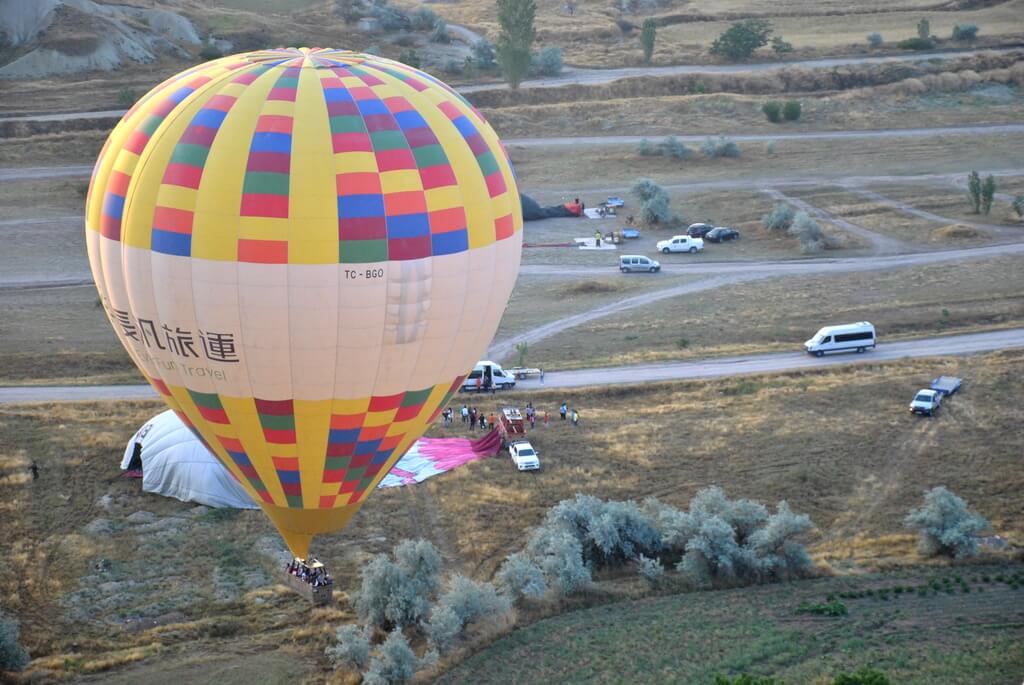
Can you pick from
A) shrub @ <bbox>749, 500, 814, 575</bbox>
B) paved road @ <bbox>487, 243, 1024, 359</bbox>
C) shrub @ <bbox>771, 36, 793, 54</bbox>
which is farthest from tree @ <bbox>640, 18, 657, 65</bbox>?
shrub @ <bbox>749, 500, 814, 575</bbox>

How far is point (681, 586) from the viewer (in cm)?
3169

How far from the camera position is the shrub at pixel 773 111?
81.1 m

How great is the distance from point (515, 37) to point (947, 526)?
192 ft

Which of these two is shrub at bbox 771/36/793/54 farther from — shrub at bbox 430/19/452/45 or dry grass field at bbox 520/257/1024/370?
dry grass field at bbox 520/257/1024/370

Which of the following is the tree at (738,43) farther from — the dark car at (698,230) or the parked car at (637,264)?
the parked car at (637,264)

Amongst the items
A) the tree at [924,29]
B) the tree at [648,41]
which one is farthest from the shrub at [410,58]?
the tree at [924,29]

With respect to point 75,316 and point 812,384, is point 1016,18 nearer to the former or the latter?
point 812,384

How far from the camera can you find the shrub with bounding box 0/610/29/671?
27.5 m

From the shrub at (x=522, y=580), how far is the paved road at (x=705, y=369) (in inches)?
538

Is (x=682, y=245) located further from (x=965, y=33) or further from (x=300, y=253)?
(x=965, y=33)

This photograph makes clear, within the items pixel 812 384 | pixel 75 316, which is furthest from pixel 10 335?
pixel 812 384

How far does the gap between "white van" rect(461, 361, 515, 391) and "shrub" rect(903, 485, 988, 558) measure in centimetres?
1476

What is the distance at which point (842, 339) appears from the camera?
152 feet

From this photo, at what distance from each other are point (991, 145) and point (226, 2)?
61.9 m
